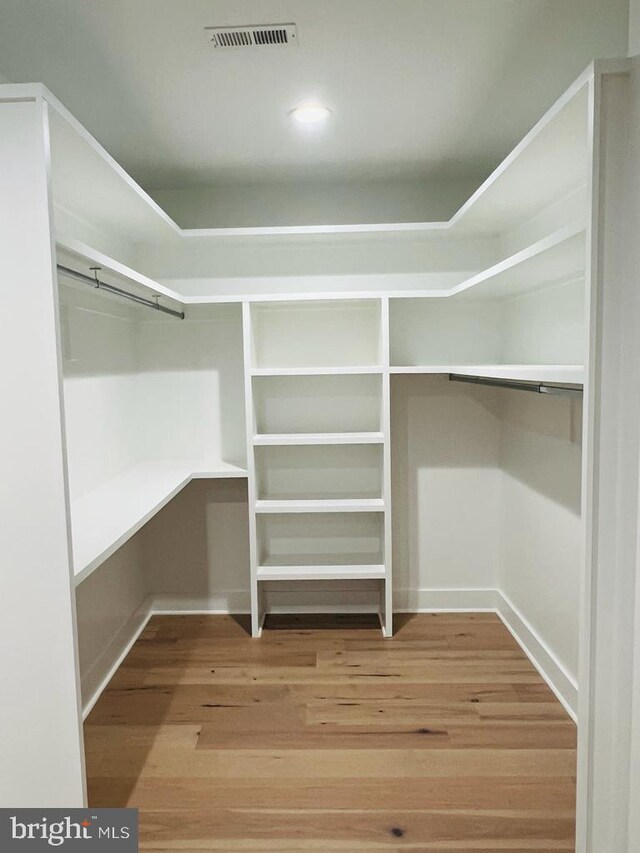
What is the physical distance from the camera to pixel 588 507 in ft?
4.66

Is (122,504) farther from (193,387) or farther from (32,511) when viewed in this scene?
(193,387)

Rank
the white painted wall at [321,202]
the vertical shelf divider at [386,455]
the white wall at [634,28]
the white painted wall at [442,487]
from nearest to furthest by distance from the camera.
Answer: the white wall at [634,28] < the vertical shelf divider at [386,455] < the white painted wall at [321,202] < the white painted wall at [442,487]

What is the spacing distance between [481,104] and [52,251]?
172 cm

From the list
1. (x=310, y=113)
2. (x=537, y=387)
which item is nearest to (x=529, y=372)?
(x=537, y=387)

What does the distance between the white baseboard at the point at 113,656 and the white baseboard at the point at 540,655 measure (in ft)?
6.23

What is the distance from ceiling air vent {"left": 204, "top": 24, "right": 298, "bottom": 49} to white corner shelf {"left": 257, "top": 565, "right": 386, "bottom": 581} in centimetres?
226

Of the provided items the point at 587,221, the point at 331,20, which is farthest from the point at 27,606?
the point at 331,20

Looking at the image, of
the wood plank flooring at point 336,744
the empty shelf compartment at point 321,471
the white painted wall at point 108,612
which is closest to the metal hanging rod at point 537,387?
the empty shelf compartment at point 321,471

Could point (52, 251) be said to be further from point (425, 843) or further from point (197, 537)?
point (197, 537)

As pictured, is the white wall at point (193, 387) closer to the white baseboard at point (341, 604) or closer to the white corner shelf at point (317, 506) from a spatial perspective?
the white corner shelf at point (317, 506)

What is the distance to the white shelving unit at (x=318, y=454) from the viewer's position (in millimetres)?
2998

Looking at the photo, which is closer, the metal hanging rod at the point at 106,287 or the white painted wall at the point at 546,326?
the metal hanging rod at the point at 106,287

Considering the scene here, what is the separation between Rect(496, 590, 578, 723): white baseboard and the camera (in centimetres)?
237

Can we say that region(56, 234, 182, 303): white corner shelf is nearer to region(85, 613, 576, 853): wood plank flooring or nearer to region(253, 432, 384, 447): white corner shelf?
region(253, 432, 384, 447): white corner shelf
